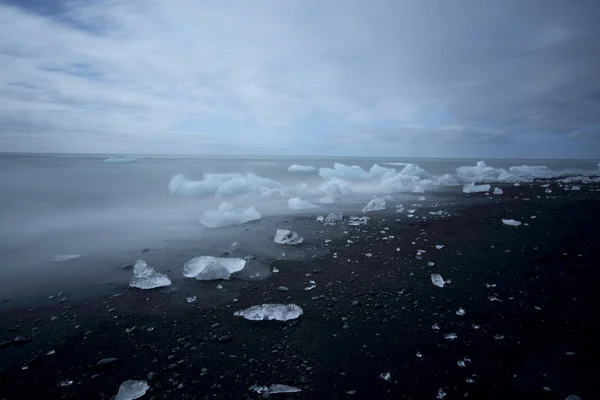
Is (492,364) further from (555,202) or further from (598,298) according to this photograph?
(555,202)

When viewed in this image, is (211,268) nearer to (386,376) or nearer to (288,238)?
(288,238)

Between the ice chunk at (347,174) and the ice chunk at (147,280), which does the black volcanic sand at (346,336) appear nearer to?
the ice chunk at (147,280)

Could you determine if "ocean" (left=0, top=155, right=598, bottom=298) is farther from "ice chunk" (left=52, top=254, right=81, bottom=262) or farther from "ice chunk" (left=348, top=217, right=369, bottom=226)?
"ice chunk" (left=348, top=217, right=369, bottom=226)

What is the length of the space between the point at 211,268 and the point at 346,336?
301 centimetres

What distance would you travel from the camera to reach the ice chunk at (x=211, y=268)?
5.50 metres

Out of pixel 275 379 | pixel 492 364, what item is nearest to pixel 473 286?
pixel 492 364

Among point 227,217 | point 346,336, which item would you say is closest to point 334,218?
point 227,217

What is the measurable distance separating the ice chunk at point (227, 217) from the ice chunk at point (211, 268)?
3879 mm

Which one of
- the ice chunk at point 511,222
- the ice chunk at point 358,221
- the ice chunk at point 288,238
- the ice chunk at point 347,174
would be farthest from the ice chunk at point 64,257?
the ice chunk at point 347,174

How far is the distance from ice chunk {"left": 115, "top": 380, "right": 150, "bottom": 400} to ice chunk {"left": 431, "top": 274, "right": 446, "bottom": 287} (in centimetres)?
456

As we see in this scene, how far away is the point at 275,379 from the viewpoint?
2.99m

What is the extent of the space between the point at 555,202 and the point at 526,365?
12.7 metres

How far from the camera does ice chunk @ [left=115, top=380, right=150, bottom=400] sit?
2781mm

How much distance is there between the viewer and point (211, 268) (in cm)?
555
